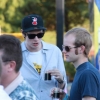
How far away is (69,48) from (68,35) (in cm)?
12

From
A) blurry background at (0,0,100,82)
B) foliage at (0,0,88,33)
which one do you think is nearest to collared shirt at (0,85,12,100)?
blurry background at (0,0,100,82)

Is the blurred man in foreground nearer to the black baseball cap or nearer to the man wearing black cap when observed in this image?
the man wearing black cap

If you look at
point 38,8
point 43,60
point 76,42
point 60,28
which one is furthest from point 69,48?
point 38,8

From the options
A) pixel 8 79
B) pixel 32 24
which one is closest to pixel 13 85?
pixel 8 79

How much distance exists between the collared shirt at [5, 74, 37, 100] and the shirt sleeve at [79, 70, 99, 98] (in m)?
0.71

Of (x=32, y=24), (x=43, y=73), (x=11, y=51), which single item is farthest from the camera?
(x=32, y=24)

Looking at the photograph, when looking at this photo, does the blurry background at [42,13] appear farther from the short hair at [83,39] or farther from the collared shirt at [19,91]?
the collared shirt at [19,91]

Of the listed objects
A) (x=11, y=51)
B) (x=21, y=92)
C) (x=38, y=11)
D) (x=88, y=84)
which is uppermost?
(x=11, y=51)

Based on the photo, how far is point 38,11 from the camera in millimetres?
19891

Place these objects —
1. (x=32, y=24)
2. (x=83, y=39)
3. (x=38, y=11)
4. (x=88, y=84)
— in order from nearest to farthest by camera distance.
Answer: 1. (x=88, y=84)
2. (x=83, y=39)
3. (x=32, y=24)
4. (x=38, y=11)

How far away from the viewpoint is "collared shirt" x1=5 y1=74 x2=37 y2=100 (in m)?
2.75

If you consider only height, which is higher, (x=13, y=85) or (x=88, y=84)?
(x=13, y=85)

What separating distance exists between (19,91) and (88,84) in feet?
2.64

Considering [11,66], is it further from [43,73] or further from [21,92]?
[43,73]
